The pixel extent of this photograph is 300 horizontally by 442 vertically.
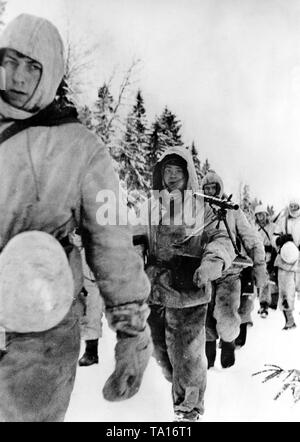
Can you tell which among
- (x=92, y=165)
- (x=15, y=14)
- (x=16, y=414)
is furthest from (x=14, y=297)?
(x=15, y=14)

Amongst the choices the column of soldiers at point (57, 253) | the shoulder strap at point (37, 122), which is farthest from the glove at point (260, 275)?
the shoulder strap at point (37, 122)

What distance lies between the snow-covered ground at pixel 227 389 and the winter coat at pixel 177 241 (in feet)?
0.83

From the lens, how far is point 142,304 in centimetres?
184

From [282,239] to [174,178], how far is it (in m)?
0.55

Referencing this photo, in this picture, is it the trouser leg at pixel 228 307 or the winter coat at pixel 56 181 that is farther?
the trouser leg at pixel 228 307

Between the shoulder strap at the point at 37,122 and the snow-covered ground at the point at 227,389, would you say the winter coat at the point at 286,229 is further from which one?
the shoulder strap at the point at 37,122

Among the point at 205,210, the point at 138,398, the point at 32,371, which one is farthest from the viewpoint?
the point at 205,210

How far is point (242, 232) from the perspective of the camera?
2.11m

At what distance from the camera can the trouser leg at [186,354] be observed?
78.7 inches

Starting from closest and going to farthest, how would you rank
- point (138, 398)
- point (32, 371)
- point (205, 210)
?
point (32, 371), point (138, 398), point (205, 210)

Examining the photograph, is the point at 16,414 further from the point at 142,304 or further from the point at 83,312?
the point at 142,304

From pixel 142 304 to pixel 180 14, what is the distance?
1070mm

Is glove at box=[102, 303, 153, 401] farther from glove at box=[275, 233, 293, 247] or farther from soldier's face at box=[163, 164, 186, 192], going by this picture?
glove at box=[275, 233, 293, 247]
